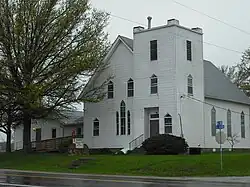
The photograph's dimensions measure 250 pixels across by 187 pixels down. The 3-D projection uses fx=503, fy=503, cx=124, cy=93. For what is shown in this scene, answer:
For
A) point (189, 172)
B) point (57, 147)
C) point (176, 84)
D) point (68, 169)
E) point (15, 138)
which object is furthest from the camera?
point (15, 138)

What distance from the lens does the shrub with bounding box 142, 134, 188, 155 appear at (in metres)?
39.9

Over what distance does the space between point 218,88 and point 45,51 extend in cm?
1881

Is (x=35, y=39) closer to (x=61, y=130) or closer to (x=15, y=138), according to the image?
(x=61, y=130)

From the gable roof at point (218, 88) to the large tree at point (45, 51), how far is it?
12.0 meters

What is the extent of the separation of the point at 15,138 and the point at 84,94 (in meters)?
23.2

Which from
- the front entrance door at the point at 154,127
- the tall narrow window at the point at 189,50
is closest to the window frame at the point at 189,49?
the tall narrow window at the point at 189,50

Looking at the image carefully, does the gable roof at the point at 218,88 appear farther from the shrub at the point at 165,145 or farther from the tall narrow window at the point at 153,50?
the shrub at the point at 165,145

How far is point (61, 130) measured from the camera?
193 feet

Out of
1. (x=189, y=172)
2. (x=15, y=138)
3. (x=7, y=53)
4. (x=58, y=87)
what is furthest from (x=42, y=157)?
(x=15, y=138)

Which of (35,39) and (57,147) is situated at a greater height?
(35,39)

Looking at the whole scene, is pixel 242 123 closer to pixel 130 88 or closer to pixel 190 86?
pixel 190 86

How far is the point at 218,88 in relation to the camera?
170 feet

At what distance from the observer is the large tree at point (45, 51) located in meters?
41.8

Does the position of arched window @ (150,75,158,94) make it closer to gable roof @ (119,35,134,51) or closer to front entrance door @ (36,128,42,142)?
gable roof @ (119,35,134,51)
